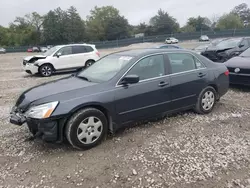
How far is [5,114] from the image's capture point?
5.48 m

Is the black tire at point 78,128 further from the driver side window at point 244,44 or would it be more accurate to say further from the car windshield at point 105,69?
the driver side window at point 244,44

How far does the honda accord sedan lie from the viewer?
11.0 feet

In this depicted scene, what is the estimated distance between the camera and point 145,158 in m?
3.31

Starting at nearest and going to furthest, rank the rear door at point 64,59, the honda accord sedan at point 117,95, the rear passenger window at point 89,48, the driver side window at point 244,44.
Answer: the honda accord sedan at point 117,95 < the driver side window at point 244,44 < the rear door at point 64,59 < the rear passenger window at point 89,48

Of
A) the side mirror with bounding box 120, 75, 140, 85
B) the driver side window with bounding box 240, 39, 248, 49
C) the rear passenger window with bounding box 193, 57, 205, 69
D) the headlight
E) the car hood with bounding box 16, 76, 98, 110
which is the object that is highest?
the driver side window with bounding box 240, 39, 248, 49

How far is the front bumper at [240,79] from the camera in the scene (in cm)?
634

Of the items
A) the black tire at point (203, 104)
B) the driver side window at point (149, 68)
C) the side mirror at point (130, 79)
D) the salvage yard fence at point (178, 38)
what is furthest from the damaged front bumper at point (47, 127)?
the salvage yard fence at point (178, 38)

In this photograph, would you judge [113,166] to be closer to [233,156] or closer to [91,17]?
[233,156]

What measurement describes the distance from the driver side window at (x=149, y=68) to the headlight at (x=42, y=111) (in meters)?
1.37

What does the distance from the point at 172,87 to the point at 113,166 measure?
6.30ft

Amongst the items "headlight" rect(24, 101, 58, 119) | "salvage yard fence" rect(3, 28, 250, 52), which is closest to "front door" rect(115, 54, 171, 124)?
"headlight" rect(24, 101, 58, 119)

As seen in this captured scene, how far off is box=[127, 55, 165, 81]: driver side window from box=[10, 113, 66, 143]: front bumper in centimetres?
142

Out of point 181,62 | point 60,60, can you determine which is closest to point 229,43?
point 181,62

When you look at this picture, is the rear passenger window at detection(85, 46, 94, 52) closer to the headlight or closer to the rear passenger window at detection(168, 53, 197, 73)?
the rear passenger window at detection(168, 53, 197, 73)
